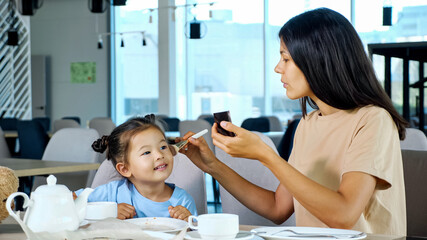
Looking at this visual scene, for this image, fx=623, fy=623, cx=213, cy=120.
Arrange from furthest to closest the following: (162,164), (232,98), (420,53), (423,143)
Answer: (232,98)
(420,53)
(423,143)
(162,164)

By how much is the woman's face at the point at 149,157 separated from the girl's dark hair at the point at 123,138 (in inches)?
0.8

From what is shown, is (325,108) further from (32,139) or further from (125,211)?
(32,139)

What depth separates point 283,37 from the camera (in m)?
1.56

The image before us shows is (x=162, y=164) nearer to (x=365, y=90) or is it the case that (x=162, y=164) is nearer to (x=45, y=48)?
(x=365, y=90)

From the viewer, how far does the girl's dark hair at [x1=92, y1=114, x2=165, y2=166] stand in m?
1.93

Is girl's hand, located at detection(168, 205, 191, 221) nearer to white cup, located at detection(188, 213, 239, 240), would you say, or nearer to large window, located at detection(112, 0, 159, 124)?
white cup, located at detection(188, 213, 239, 240)

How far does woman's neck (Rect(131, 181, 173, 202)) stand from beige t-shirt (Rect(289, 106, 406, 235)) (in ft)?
1.36

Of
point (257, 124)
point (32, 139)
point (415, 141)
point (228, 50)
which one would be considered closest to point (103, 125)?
point (32, 139)

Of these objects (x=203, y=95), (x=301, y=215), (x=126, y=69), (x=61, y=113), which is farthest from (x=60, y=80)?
(x=301, y=215)

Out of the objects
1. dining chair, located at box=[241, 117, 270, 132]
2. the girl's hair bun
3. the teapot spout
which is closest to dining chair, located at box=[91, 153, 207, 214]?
the girl's hair bun

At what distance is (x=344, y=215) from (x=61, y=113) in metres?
11.1

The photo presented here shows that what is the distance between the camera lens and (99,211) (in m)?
1.32

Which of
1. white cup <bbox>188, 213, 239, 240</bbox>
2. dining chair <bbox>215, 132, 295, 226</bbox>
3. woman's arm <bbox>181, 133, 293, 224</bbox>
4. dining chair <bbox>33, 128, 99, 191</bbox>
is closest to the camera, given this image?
white cup <bbox>188, 213, 239, 240</bbox>

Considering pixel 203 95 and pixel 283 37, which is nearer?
pixel 283 37
